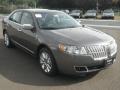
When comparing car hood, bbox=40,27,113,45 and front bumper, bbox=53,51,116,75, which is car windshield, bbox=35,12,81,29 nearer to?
car hood, bbox=40,27,113,45

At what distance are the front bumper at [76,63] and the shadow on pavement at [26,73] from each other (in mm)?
332

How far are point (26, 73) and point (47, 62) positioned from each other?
0.68m

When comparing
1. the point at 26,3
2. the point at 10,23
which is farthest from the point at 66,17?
the point at 26,3

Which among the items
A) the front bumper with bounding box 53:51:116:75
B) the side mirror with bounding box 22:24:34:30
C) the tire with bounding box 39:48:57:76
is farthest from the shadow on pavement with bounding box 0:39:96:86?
the side mirror with bounding box 22:24:34:30

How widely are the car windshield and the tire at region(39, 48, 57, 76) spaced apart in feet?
2.55

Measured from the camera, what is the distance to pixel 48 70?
5672 millimetres

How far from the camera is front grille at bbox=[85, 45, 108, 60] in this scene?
5086 mm

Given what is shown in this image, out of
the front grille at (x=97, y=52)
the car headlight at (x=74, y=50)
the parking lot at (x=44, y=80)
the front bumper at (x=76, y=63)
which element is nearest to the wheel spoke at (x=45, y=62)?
the parking lot at (x=44, y=80)

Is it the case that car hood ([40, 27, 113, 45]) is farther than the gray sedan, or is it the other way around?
car hood ([40, 27, 113, 45])

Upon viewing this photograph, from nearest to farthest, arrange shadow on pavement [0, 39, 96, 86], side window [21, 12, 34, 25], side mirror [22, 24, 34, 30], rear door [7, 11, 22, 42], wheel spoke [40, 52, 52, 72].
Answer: shadow on pavement [0, 39, 96, 86]
wheel spoke [40, 52, 52, 72]
side mirror [22, 24, 34, 30]
side window [21, 12, 34, 25]
rear door [7, 11, 22, 42]

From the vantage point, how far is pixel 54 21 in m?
6.50

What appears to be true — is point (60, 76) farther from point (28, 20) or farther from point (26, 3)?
point (26, 3)

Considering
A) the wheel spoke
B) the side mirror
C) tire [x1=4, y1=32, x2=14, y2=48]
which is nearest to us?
the wheel spoke

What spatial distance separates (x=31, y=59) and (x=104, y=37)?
2.58m
